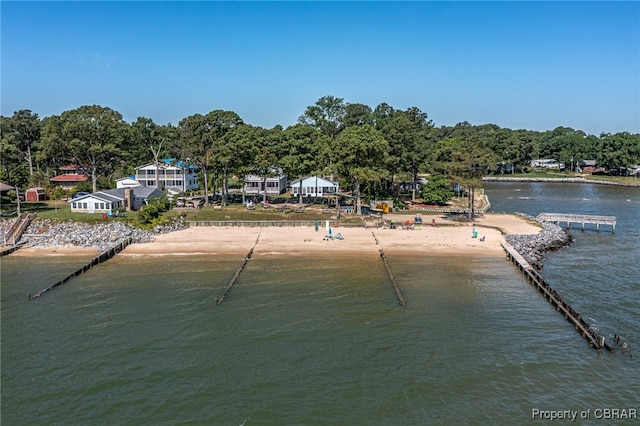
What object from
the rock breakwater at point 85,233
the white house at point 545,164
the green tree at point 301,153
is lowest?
the rock breakwater at point 85,233

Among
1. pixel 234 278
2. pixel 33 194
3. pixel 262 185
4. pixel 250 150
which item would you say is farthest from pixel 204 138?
pixel 234 278

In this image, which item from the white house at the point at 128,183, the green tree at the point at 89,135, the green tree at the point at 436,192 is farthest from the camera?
the white house at the point at 128,183

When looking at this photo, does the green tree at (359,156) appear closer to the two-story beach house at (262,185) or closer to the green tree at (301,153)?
the green tree at (301,153)

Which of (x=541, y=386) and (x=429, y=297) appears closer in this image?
(x=541, y=386)

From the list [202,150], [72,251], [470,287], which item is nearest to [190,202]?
[202,150]

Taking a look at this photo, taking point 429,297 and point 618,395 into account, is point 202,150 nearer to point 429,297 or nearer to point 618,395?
point 429,297

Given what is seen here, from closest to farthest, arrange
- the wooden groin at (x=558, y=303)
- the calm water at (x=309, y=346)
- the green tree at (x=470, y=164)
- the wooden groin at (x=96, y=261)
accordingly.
A: the calm water at (x=309, y=346), the wooden groin at (x=558, y=303), the wooden groin at (x=96, y=261), the green tree at (x=470, y=164)

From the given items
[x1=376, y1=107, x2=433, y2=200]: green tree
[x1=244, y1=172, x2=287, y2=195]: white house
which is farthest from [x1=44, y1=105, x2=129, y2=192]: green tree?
[x1=376, y1=107, x2=433, y2=200]: green tree

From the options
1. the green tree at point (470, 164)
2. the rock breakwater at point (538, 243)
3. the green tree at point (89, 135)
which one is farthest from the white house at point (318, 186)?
the rock breakwater at point (538, 243)
